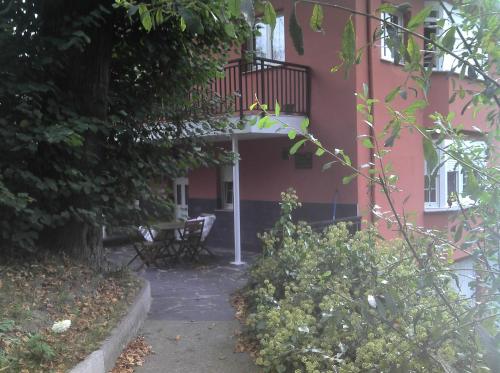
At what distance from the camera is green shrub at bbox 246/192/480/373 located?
2742 millimetres

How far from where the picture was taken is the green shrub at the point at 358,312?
274cm

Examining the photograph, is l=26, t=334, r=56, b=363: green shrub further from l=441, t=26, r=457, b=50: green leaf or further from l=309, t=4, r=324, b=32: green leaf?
l=441, t=26, r=457, b=50: green leaf

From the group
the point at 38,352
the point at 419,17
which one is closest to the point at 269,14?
the point at 419,17

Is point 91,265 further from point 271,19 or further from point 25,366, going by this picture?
point 271,19

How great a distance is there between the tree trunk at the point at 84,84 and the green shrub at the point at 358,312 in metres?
2.18

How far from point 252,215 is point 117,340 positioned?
305 inches

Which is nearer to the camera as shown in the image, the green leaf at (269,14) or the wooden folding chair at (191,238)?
the green leaf at (269,14)

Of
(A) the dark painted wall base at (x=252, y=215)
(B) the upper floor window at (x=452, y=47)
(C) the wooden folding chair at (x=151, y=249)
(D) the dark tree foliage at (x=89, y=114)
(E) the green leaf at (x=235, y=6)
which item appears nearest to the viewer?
(E) the green leaf at (x=235, y=6)

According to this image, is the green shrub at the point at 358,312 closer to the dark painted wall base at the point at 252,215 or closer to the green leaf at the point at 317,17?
the green leaf at the point at 317,17

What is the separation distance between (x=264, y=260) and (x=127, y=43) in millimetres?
3139

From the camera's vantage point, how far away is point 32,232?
5285mm

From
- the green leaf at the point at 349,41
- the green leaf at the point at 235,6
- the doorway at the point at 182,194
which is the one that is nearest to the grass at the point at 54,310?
the green leaf at the point at 235,6

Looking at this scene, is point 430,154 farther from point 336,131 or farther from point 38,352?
point 336,131

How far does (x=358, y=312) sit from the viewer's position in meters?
3.79
